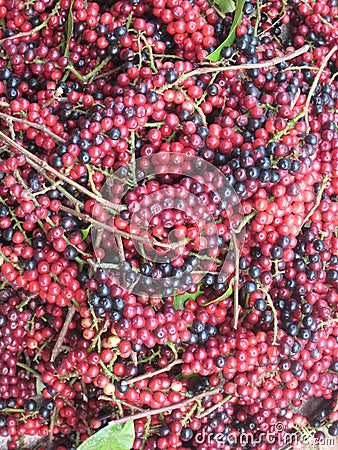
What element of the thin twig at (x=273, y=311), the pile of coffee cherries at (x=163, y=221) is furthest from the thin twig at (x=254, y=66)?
the thin twig at (x=273, y=311)

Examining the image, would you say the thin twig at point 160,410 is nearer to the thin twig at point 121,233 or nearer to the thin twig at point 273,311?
the thin twig at point 273,311

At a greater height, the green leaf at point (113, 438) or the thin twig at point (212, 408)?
the thin twig at point (212, 408)

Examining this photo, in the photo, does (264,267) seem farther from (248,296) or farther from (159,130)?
(159,130)

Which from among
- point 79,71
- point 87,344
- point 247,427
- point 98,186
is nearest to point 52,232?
point 98,186

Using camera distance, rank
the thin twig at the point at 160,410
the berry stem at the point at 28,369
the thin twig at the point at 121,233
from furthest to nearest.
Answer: the berry stem at the point at 28,369
the thin twig at the point at 160,410
the thin twig at the point at 121,233

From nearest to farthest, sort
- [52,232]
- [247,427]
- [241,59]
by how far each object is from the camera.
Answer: [52,232] → [241,59] → [247,427]

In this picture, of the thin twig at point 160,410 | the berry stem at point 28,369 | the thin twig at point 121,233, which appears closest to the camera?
the thin twig at point 121,233
